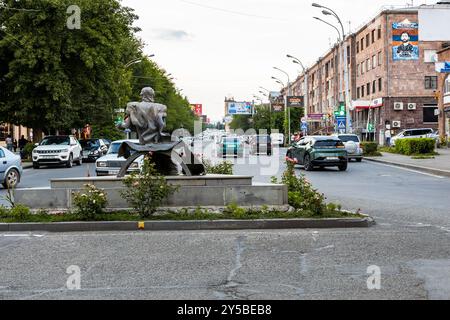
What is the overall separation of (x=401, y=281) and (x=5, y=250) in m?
5.66

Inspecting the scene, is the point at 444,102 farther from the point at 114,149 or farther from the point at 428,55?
the point at 114,149

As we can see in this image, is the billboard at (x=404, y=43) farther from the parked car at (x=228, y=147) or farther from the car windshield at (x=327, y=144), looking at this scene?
the car windshield at (x=327, y=144)

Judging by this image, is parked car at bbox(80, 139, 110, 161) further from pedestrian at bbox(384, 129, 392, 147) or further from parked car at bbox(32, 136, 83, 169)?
pedestrian at bbox(384, 129, 392, 147)

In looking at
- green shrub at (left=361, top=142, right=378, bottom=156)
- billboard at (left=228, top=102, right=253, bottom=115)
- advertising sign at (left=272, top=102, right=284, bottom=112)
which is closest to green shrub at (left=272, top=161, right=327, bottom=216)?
green shrub at (left=361, top=142, right=378, bottom=156)

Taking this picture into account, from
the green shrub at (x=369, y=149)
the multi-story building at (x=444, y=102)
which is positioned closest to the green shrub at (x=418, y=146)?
the green shrub at (x=369, y=149)

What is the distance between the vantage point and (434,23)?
30.3m

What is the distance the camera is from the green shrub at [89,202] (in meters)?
11.2

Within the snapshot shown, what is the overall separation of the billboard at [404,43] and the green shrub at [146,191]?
53.9 meters

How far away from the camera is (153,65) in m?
90.3

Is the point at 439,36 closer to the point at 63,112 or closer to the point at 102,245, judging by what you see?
the point at 63,112

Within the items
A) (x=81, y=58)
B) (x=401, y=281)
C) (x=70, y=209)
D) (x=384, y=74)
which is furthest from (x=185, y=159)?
(x=384, y=74)

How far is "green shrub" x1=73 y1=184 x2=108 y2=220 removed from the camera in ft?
36.6

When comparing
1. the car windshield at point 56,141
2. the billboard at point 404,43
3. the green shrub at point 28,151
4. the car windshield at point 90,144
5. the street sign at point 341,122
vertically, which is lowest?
the green shrub at point 28,151

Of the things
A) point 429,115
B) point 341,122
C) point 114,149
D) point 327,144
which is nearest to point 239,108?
point 429,115
